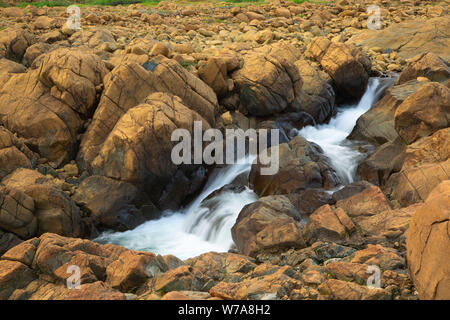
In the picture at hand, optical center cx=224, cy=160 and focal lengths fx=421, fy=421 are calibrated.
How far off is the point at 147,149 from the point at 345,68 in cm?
1319

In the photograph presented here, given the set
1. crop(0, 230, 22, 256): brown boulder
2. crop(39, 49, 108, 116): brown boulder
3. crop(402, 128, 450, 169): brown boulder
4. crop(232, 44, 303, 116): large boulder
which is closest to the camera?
crop(0, 230, 22, 256): brown boulder

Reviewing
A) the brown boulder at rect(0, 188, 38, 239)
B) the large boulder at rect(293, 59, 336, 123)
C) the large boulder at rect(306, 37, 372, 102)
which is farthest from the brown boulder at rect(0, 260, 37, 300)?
the large boulder at rect(306, 37, 372, 102)

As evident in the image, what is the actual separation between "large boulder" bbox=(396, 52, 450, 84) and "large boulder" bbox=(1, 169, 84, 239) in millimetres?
16097

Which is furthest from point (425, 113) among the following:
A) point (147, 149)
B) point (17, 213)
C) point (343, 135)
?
point (17, 213)

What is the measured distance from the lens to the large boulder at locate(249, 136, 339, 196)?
15.0 m

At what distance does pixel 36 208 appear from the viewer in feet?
43.7

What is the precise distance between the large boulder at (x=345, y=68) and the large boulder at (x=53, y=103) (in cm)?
1312

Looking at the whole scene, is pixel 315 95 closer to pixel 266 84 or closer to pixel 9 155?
pixel 266 84

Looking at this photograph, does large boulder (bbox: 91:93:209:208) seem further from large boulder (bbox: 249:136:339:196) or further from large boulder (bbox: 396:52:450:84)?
large boulder (bbox: 396:52:450:84)

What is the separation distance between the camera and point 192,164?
54.9ft
